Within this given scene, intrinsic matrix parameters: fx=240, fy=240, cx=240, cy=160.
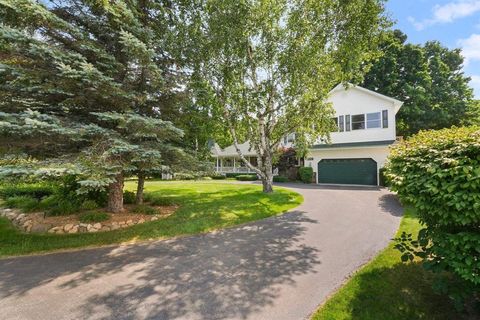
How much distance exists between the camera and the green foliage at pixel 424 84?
86.1 feet

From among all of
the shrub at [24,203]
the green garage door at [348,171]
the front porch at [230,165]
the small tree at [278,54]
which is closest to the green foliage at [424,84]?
the green garage door at [348,171]

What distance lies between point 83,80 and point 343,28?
1100 cm

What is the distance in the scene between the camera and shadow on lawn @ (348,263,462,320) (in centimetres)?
353

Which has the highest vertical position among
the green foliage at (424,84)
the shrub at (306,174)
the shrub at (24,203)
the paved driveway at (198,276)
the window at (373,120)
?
the green foliage at (424,84)

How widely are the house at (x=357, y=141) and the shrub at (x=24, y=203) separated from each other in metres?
16.2

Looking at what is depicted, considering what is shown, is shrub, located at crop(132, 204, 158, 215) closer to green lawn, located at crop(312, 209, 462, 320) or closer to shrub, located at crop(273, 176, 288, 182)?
green lawn, located at crop(312, 209, 462, 320)

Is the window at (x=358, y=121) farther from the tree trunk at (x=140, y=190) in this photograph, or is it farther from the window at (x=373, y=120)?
the tree trunk at (x=140, y=190)

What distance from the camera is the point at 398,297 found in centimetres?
393

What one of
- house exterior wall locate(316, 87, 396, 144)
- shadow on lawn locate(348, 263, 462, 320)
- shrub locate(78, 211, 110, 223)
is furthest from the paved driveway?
house exterior wall locate(316, 87, 396, 144)

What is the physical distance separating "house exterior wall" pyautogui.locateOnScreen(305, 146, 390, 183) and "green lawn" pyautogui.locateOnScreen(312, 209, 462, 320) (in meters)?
16.0

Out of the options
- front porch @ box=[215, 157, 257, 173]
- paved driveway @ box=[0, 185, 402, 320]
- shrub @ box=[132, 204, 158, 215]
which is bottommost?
paved driveway @ box=[0, 185, 402, 320]

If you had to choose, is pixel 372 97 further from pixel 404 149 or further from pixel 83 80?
pixel 83 80

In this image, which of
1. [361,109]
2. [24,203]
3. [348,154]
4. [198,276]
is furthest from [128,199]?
[361,109]

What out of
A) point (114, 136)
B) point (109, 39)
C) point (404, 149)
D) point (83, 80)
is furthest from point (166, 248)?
point (109, 39)
